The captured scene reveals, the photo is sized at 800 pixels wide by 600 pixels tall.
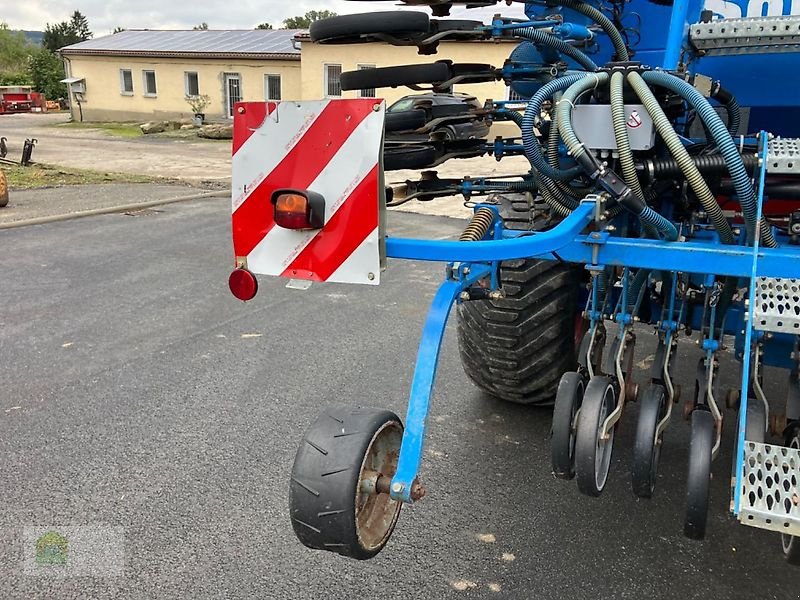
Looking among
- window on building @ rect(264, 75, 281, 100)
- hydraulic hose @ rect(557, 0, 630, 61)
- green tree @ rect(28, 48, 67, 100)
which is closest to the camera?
hydraulic hose @ rect(557, 0, 630, 61)

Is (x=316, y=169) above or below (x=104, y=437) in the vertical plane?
above

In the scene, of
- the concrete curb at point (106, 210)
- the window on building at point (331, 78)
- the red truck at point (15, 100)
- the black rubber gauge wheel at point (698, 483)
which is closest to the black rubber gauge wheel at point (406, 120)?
the black rubber gauge wheel at point (698, 483)

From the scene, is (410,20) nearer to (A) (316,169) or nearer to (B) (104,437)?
(A) (316,169)

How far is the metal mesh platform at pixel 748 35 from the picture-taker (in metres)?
2.17

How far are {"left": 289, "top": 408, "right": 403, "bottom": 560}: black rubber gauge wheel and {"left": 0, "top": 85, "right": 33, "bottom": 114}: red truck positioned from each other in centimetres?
3778

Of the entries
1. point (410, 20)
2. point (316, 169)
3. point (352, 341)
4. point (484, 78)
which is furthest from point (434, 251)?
point (352, 341)

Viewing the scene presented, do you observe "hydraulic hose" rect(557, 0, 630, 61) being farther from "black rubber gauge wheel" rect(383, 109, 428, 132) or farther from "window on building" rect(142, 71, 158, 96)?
"window on building" rect(142, 71, 158, 96)

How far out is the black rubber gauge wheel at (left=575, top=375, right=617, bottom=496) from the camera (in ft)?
6.70

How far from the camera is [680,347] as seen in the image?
184 inches

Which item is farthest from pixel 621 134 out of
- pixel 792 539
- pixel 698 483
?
pixel 792 539

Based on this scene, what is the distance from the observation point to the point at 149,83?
2933cm

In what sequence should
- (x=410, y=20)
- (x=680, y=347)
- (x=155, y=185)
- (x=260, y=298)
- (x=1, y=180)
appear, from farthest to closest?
(x=155, y=185) < (x=1, y=180) < (x=260, y=298) < (x=680, y=347) < (x=410, y=20)

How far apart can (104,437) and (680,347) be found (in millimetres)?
3409

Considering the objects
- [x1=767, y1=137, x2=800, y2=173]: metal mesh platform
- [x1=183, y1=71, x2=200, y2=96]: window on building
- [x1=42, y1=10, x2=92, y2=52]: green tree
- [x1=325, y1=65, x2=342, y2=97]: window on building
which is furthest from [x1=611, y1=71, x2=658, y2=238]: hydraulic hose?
[x1=42, y1=10, x2=92, y2=52]: green tree
